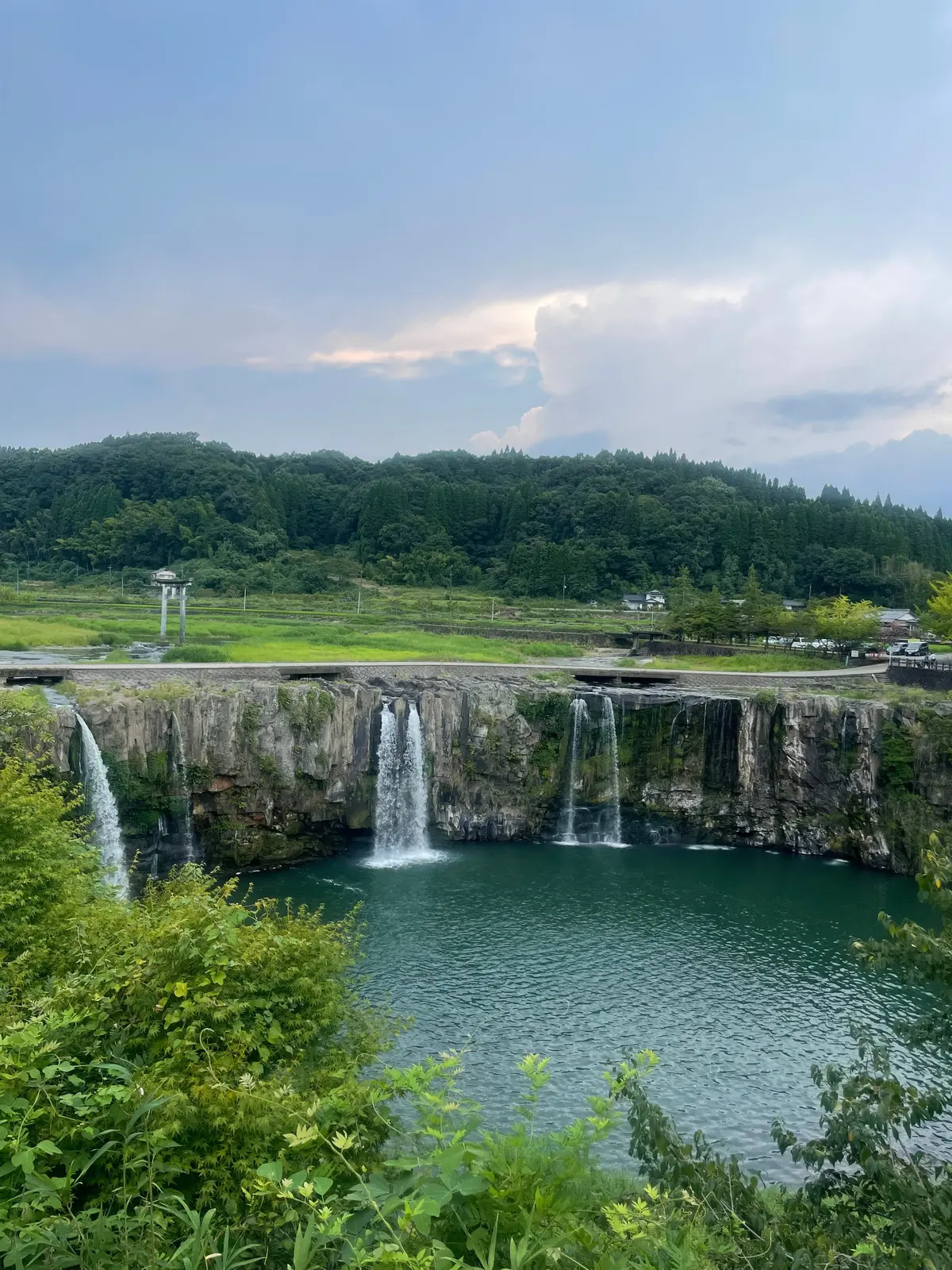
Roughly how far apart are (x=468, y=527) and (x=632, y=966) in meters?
87.8

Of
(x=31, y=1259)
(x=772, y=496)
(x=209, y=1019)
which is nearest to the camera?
(x=31, y=1259)

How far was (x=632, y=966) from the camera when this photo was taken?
23.3 meters

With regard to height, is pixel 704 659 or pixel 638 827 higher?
pixel 704 659

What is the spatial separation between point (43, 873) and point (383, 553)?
89989mm

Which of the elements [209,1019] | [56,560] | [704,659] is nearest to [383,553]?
[56,560]

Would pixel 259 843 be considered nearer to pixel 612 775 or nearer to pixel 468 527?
pixel 612 775

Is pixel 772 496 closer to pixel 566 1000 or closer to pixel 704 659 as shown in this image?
pixel 704 659

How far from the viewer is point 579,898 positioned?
2828 cm

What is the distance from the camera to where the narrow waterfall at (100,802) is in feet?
86.6

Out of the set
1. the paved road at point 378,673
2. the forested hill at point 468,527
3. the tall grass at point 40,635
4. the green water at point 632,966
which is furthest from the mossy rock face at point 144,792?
the forested hill at point 468,527

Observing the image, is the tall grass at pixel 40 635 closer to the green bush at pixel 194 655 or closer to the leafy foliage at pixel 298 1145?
the green bush at pixel 194 655

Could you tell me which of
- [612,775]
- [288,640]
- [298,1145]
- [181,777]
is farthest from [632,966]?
[288,640]

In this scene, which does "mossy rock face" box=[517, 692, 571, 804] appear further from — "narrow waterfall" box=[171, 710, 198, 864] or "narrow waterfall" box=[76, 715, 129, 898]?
"narrow waterfall" box=[76, 715, 129, 898]

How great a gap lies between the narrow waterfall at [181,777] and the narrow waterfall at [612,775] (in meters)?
16.6
